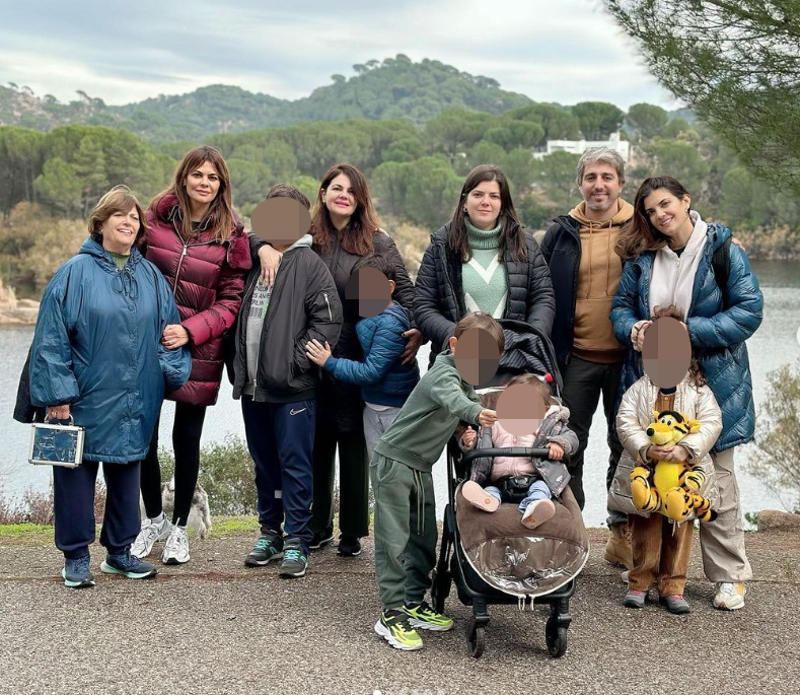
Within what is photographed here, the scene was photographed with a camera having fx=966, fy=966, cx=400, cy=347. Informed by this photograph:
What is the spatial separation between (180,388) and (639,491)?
2.18m

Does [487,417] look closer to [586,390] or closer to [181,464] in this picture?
[586,390]

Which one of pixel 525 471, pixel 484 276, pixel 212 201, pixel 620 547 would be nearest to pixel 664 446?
pixel 525 471

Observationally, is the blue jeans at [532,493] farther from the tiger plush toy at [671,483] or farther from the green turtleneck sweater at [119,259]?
the green turtleneck sweater at [119,259]

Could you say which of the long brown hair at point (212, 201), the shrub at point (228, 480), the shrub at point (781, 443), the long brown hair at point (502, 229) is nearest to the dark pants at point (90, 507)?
the long brown hair at point (212, 201)

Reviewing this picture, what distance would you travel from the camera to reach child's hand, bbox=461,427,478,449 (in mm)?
3889

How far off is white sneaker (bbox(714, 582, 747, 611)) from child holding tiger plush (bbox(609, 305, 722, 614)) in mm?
164

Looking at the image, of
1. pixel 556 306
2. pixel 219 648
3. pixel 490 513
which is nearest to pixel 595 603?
pixel 490 513

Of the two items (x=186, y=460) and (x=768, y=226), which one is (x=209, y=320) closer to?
(x=186, y=460)

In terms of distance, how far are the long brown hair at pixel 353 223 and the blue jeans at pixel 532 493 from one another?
1.53 metres

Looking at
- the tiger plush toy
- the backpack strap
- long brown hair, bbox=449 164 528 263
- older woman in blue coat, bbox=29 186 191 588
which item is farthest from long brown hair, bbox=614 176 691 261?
older woman in blue coat, bbox=29 186 191 588

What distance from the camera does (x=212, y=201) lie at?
4727 millimetres

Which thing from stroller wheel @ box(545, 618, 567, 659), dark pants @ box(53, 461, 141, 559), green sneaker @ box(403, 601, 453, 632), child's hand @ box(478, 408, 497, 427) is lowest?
green sneaker @ box(403, 601, 453, 632)

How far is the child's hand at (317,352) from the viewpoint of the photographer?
4582mm

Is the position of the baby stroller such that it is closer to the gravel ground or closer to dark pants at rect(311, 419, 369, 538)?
the gravel ground
